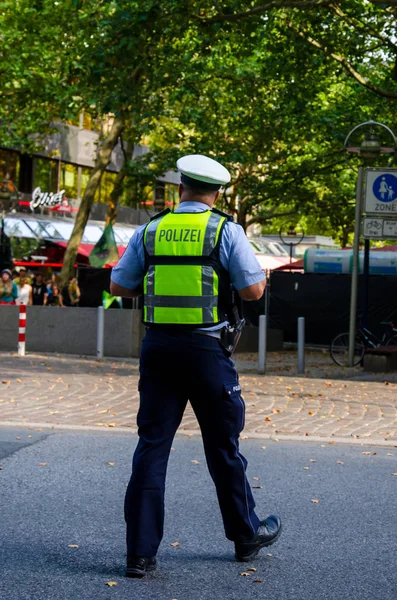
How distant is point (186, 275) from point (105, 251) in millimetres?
24597

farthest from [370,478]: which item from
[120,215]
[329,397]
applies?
[120,215]

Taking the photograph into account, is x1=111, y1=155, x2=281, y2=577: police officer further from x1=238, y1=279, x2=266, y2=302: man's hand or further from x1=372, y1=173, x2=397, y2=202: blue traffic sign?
x1=372, y1=173, x2=397, y2=202: blue traffic sign

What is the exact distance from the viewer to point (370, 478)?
762 cm

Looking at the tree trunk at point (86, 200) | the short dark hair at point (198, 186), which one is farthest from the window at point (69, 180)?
the short dark hair at point (198, 186)

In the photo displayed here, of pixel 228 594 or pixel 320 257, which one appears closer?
pixel 228 594

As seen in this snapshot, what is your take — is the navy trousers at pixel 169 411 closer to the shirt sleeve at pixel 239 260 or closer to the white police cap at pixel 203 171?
the shirt sleeve at pixel 239 260

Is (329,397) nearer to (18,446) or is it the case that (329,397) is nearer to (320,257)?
(18,446)

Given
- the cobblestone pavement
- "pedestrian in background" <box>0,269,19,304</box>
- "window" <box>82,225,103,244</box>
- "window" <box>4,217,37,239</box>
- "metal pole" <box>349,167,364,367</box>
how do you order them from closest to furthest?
the cobblestone pavement
"metal pole" <box>349,167,364,367</box>
"pedestrian in background" <box>0,269,19,304</box>
"window" <box>4,217,37,239</box>
"window" <box>82,225,103,244</box>

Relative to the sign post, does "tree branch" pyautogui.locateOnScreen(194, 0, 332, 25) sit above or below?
above

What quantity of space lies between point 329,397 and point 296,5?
21.7 feet

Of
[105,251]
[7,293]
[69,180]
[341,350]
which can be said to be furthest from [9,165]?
[341,350]

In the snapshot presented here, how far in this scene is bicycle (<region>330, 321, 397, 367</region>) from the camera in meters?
19.4

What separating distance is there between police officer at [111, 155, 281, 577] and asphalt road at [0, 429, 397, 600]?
30cm

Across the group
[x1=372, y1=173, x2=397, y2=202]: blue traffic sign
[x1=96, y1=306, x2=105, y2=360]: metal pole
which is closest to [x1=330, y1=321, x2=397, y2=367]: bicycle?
[x1=372, y1=173, x2=397, y2=202]: blue traffic sign
